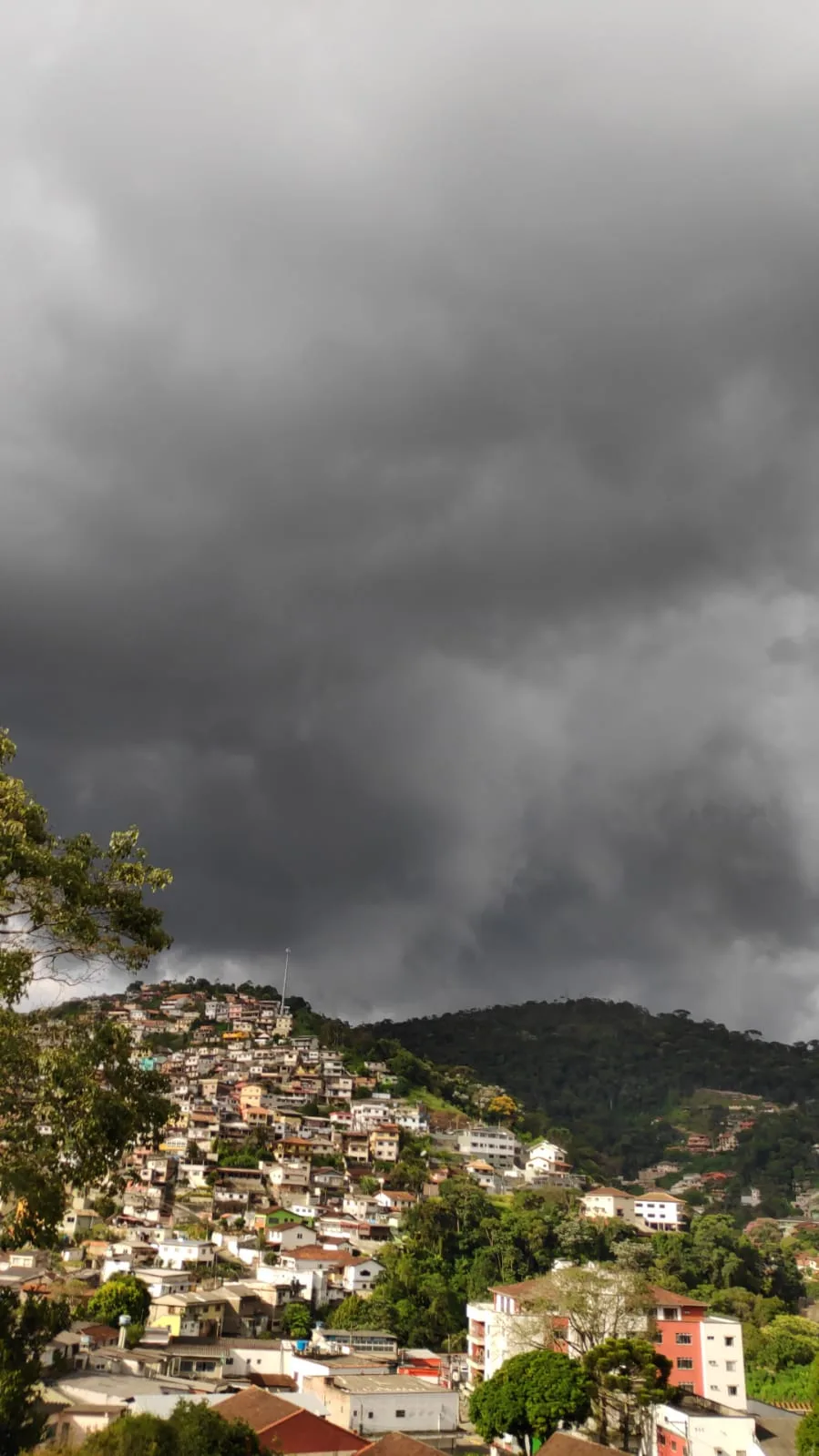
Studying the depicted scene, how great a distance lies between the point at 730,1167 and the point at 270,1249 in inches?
4878

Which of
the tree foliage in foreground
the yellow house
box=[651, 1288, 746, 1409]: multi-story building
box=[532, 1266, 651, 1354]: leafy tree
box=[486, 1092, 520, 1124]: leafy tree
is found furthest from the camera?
box=[486, 1092, 520, 1124]: leafy tree

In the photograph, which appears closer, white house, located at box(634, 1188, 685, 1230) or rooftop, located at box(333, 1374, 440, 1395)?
rooftop, located at box(333, 1374, 440, 1395)

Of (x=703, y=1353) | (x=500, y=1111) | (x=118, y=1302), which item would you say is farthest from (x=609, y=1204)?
(x=118, y=1302)

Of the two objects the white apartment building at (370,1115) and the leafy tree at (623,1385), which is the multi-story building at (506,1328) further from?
the white apartment building at (370,1115)

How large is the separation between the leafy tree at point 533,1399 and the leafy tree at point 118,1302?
71.4ft

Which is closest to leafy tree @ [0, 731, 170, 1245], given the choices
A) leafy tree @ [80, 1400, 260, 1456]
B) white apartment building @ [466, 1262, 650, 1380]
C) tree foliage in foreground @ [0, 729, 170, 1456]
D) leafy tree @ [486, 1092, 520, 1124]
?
tree foliage in foreground @ [0, 729, 170, 1456]

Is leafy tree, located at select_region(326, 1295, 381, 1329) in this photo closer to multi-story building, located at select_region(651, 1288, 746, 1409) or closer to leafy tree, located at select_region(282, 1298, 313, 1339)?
leafy tree, located at select_region(282, 1298, 313, 1339)

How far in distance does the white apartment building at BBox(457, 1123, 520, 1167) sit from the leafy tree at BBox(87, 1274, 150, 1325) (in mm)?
Answer: 67017

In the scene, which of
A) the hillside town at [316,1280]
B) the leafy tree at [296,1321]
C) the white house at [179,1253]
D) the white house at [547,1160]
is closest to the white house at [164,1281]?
the hillside town at [316,1280]

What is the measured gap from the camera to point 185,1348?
5175cm

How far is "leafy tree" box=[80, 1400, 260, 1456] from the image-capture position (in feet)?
80.8

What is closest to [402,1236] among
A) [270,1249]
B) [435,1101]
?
[270,1249]

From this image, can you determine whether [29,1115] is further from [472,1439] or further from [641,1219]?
[641,1219]

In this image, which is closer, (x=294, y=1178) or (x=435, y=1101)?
(x=294, y=1178)
